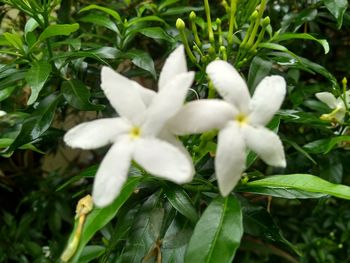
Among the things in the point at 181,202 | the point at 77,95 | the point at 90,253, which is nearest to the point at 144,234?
the point at 181,202

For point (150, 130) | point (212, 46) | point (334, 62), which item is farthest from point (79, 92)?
point (334, 62)

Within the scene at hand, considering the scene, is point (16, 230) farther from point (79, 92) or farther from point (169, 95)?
point (169, 95)

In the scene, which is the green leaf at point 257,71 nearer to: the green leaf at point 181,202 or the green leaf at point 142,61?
the green leaf at point 142,61

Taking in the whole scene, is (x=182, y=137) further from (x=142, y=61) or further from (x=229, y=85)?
(x=142, y=61)

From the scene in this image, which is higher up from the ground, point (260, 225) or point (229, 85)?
point (229, 85)

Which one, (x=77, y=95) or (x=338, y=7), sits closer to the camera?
(x=77, y=95)

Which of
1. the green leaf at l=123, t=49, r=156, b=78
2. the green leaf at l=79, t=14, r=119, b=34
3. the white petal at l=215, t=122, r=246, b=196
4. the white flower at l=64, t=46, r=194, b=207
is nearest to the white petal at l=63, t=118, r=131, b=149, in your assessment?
the white flower at l=64, t=46, r=194, b=207

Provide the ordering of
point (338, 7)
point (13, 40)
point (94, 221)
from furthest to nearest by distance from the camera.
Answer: point (338, 7), point (13, 40), point (94, 221)

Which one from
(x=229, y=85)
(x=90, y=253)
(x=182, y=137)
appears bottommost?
(x=90, y=253)
